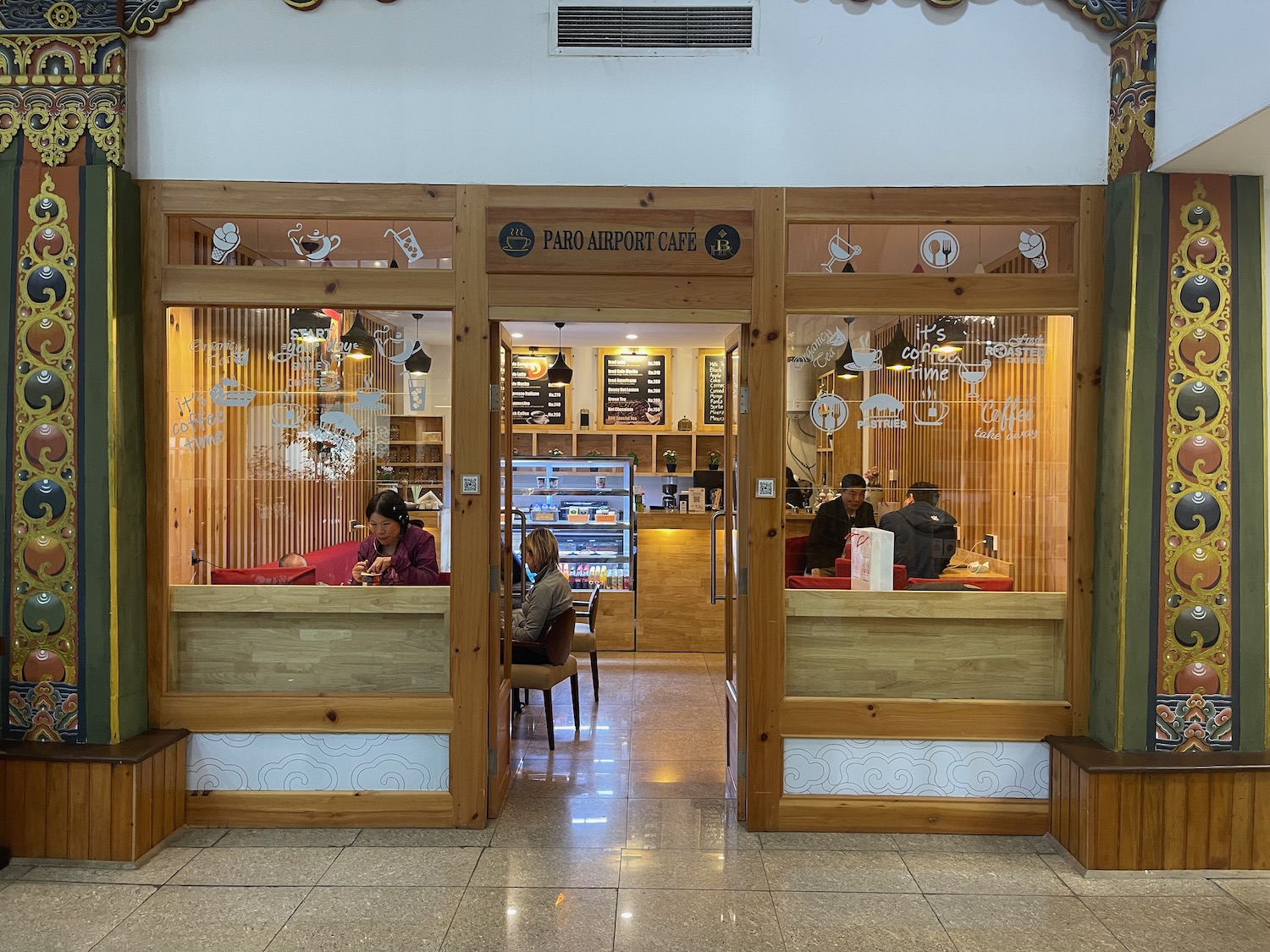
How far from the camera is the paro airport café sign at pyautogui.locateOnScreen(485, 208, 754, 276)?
154 inches

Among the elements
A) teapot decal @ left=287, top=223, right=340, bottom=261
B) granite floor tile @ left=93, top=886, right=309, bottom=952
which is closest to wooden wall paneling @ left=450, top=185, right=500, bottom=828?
teapot decal @ left=287, top=223, right=340, bottom=261

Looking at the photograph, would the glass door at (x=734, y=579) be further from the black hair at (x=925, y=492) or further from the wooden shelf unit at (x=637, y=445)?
the wooden shelf unit at (x=637, y=445)

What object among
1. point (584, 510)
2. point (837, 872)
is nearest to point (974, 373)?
point (837, 872)

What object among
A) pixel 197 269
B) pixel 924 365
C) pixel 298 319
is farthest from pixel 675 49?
pixel 197 269

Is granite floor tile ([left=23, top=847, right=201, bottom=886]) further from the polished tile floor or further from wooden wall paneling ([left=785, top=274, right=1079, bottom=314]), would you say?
wooden wall paneling ([left=785, top=274, right=1079, bottom=314])

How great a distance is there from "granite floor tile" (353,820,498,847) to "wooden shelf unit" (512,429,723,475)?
19.0 feet

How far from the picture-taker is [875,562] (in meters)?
→ 4.09

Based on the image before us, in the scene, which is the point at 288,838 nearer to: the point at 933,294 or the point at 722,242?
the point at 722,242

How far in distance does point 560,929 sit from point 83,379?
286 centimetres

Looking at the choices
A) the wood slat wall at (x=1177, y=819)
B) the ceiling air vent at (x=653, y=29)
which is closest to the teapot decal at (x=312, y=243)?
the ceiling air vent at (x=653, y=29)

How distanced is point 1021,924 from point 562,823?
189 cm

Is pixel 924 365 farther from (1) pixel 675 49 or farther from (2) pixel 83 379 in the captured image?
(2) pixel 83 379

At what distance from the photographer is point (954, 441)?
399cm

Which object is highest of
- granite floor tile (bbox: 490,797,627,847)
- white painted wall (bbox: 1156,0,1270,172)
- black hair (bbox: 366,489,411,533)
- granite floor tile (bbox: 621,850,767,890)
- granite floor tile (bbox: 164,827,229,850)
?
white painted wall (bbox: 1156,0,1270,172)
